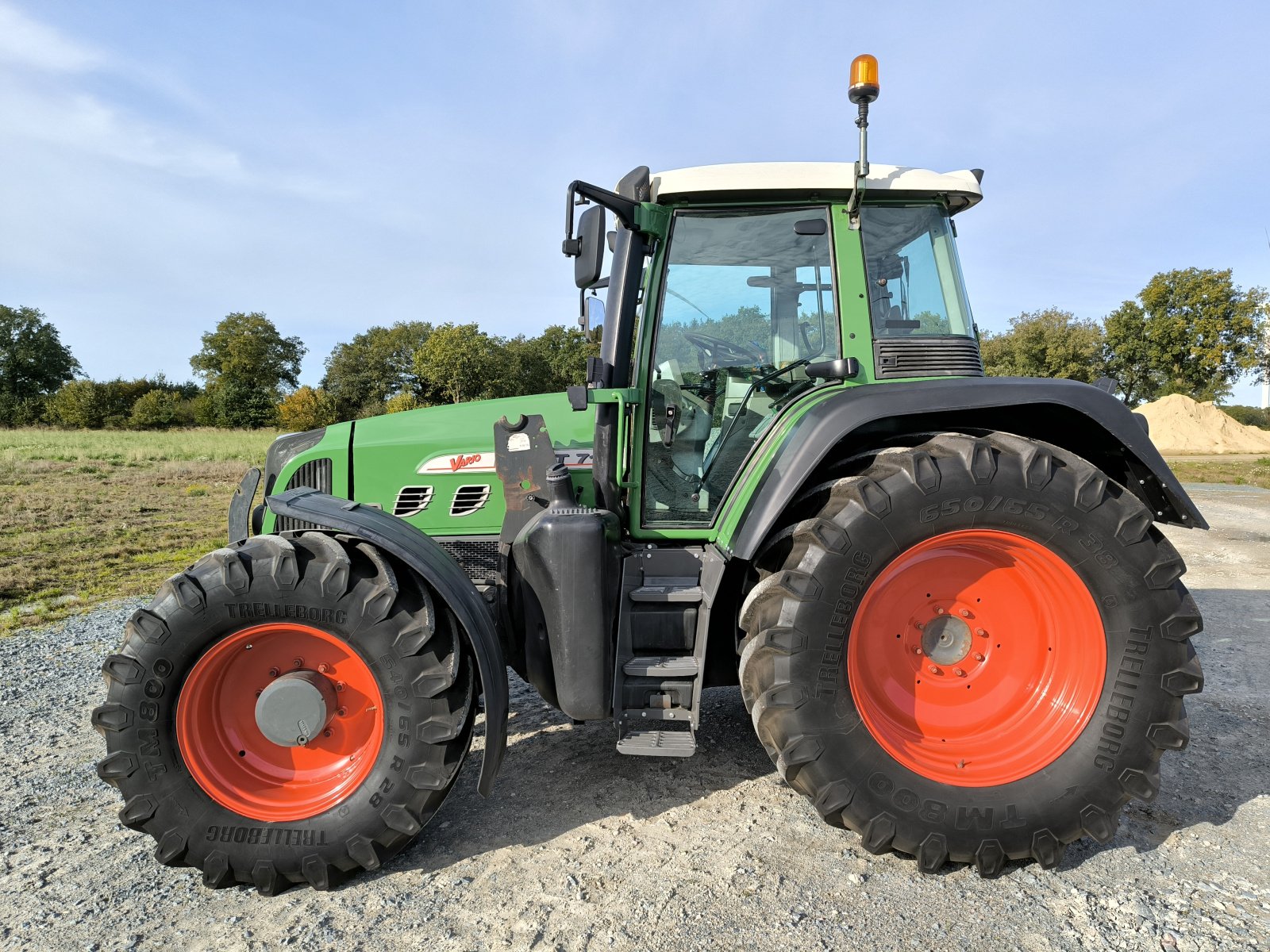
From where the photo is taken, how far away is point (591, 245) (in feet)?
8.80

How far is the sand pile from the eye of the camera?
30.1 metres

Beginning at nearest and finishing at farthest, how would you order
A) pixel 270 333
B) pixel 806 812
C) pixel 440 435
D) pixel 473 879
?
pixel 473 879, pixel 806 812, pixel 440 435, pixel 270 333

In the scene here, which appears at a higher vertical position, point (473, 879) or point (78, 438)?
point (78, 438)

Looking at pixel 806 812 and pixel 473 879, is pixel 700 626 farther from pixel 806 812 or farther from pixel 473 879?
pixel 473 879

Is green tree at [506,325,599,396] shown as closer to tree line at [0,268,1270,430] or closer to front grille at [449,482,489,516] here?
front grille at [449,482,489,516]

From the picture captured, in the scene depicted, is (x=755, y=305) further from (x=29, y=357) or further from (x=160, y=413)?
(x=29, y=357)

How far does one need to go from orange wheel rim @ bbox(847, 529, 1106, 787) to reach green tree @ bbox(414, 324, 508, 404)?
4042 centimetres

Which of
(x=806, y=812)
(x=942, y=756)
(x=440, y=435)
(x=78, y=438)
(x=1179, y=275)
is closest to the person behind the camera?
(x=942, y=756)

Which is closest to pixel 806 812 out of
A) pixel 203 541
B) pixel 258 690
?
pixel 258 690

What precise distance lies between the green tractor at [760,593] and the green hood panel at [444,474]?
0.17 meters

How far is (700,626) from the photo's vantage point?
2.80 metres

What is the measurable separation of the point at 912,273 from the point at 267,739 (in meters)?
3.02

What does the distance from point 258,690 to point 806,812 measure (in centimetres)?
209

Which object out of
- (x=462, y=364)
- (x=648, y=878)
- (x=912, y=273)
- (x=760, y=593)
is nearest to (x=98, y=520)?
(x=648, y=878)
